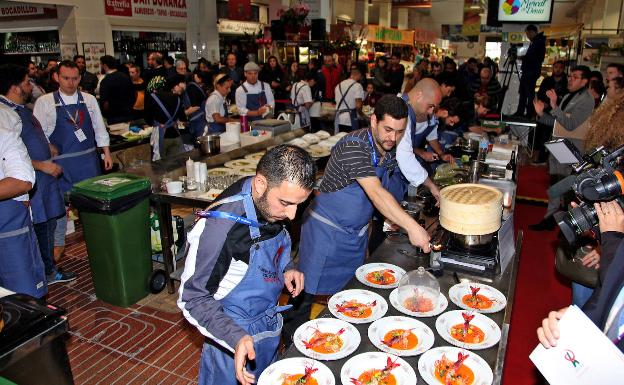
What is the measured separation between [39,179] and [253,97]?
161 inches

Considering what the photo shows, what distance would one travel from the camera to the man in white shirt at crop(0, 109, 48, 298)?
9.50 feet

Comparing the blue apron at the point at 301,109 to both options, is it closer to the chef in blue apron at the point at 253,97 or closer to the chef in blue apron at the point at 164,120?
the chef in blue apron at the point at 253,97

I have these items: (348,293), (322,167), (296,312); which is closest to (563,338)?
(348,293)

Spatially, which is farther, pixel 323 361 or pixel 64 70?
pixel 64 70

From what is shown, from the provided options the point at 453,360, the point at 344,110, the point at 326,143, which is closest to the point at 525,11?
the point at 344,110

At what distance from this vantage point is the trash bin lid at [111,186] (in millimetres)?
3592

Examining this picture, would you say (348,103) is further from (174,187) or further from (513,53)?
(174,187)

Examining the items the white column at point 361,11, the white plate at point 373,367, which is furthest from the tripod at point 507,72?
the white column at point 361,11

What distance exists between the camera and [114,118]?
742cm

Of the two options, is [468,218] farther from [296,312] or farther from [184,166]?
[184,166]

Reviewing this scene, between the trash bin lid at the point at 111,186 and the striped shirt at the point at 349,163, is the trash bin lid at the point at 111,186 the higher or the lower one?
the lower one

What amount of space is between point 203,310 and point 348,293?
0.84 meters

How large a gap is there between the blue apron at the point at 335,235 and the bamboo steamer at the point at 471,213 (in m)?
0.60

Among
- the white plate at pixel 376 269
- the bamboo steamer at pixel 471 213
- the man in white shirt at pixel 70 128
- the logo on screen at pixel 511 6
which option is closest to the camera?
the bamboo steamer at pixel 471 213
